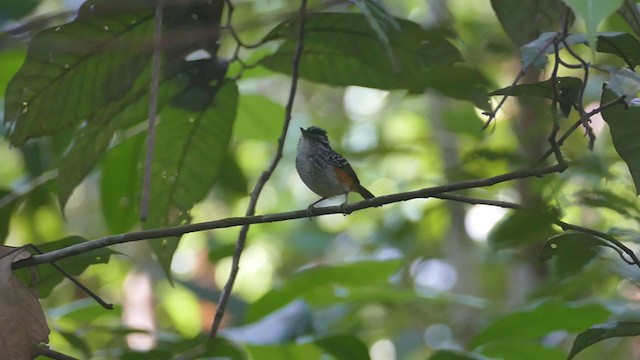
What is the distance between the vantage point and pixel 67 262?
4.67 feet

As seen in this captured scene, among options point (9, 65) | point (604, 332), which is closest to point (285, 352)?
point (604, 332)

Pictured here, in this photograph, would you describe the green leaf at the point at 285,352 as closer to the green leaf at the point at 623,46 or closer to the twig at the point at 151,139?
the twig at the point at 151,139

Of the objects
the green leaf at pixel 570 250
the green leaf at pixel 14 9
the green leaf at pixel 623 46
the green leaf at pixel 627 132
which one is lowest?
the green leaf at pixel 570 250

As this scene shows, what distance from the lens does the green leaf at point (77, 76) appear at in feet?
4.88

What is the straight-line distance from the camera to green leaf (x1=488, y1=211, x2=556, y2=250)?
1292 mm

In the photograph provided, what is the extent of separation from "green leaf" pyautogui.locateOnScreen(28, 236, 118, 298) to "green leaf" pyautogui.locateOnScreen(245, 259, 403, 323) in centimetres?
60

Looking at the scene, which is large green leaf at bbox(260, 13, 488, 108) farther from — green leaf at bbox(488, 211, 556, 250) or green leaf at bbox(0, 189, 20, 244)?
green leaf at bbox(0, 189, 20, 244)

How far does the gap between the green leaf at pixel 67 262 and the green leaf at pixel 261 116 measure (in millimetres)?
957

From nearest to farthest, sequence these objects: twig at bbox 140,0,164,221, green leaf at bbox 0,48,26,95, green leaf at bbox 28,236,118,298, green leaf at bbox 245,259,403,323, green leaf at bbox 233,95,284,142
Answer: twig at bbox 140,0,164,221
green leaf at bbox 28,236,118,298
green leaf at bbox 245,259,403,323
green leaf at bbox 0,48,26,95
green leaf at bbox 233,95,284,142

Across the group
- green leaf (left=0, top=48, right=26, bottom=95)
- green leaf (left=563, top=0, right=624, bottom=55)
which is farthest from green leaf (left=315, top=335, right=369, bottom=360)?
green leaf (left=0, top=48, right=26, bottom=95)

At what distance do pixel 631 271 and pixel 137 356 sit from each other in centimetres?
93

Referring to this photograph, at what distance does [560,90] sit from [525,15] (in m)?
0.31

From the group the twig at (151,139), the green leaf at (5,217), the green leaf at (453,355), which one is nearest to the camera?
the twig at (151,139)

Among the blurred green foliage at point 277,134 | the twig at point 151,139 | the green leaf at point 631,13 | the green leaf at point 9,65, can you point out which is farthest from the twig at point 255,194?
the green leaf at point 9,65
